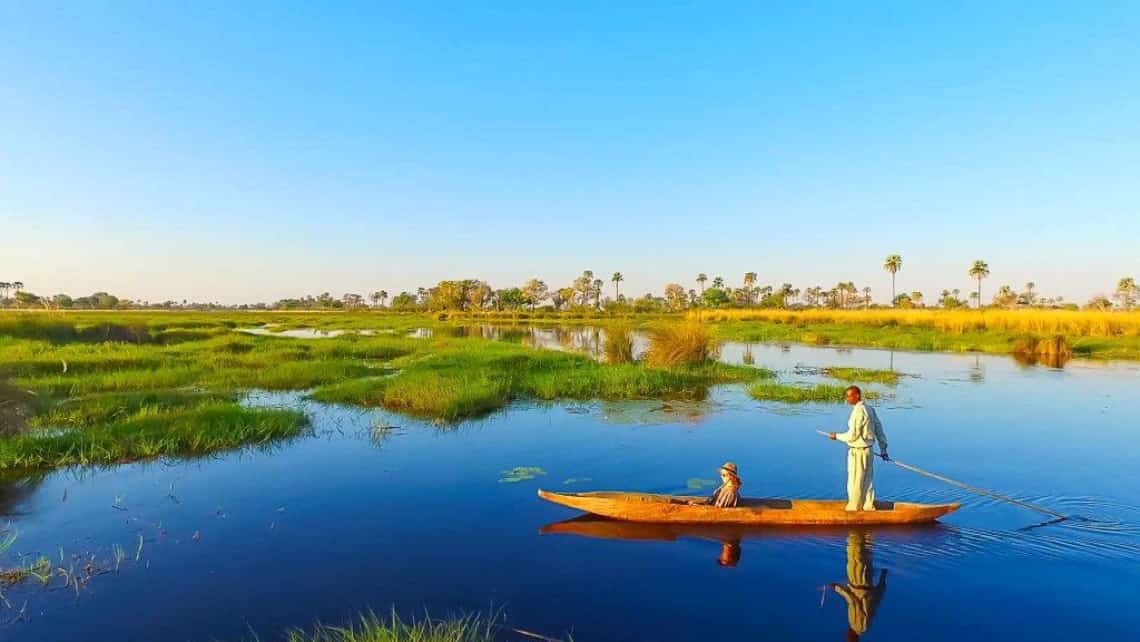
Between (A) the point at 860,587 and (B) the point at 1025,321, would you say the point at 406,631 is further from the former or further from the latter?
(B) the point at 1025,321

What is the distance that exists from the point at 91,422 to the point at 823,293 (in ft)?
462

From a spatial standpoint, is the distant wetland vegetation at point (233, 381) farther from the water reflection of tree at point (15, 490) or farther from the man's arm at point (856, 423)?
the man's arm at point (856, 423)

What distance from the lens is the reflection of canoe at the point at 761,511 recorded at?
8.62 m

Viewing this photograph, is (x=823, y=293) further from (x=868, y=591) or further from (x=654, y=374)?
(x=868, y=591)

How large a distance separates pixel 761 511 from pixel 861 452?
1.64 metres

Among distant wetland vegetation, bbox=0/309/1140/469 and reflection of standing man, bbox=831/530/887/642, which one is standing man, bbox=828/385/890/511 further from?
distant wetland vegetation, bbox=0/309/1140/469


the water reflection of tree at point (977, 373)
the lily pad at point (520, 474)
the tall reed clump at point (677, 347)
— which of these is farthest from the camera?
the tall reed clump at point (677, 347)

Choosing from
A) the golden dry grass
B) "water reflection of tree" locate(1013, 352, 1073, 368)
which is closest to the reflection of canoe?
"water reflection of tree" locate(1013, 352, 1073, 368)

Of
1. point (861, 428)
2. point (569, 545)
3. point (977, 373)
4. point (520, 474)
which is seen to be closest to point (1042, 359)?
point (977, 373)

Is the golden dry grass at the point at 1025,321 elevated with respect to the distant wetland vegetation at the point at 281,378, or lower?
elevated

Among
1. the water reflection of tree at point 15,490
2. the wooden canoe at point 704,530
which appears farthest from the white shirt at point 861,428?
the water reflection of tree at point 15,490

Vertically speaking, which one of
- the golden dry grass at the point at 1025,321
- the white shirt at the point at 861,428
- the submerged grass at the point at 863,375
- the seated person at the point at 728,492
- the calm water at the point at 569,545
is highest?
the golden dry grass at the point at 1025,321

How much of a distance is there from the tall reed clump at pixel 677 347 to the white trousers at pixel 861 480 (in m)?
16.0

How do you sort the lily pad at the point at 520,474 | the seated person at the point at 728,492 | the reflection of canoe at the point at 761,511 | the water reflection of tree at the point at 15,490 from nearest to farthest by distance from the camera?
the reflection of canoe at the point at 761,511 → the seated person at the point at 728,492 → the water reflection of tree at the point at 15,490 → the lily pad at the point at 520,474
